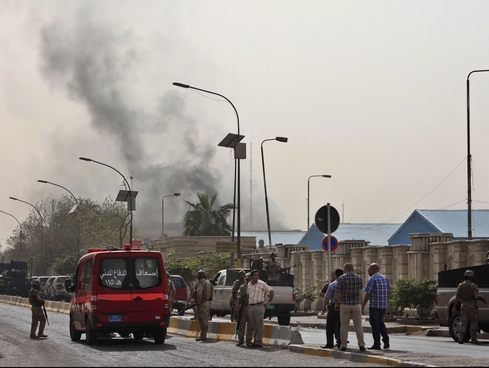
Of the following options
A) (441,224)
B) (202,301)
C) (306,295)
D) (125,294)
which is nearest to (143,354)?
(125,294)

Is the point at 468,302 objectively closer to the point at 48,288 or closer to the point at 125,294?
the point at 125,294

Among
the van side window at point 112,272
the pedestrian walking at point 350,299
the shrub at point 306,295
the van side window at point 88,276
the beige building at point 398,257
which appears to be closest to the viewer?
the pedestrian walking at point 350,299

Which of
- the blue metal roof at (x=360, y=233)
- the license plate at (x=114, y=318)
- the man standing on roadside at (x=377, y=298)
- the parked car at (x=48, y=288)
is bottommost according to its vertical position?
the parked car at (x=48, y=288)

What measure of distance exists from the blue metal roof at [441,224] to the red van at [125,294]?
4109cm

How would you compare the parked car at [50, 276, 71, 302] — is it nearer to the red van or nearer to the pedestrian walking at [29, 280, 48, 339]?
the pedestrian walking at [29, 280, 48, 339]

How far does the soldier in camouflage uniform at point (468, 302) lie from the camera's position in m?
22.7

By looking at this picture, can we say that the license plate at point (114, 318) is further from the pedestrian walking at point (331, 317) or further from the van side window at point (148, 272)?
the pedestrian walking at point (331, 317)

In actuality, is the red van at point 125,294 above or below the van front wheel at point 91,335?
above

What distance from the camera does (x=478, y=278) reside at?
24297 mm

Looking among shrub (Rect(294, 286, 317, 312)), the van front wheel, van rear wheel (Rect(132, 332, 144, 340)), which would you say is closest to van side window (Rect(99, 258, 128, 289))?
the van front wheel

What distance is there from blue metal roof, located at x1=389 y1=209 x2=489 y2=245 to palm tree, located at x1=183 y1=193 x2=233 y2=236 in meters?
24.8

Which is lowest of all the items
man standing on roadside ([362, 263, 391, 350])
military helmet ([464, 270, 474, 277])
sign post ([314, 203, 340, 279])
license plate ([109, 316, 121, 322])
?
license plate ([109, 316, 121, 322])

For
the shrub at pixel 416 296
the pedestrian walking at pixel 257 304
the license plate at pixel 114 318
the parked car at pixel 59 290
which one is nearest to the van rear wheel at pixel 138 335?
the license plate at pixel 114 318

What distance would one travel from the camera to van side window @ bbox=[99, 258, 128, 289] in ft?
72.3
